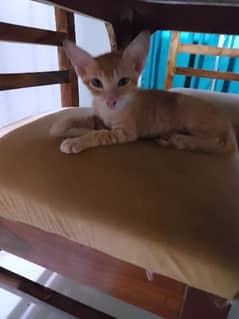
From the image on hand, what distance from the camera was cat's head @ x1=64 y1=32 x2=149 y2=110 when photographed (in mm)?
584

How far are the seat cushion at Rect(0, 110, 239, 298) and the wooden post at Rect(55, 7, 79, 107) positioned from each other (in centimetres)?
52

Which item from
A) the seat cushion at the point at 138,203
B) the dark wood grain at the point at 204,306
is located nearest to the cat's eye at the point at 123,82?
the seat cushion at the point at 138,203

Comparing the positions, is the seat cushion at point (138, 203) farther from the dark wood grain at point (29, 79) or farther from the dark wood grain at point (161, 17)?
the dark wood grain at point (161, 17)

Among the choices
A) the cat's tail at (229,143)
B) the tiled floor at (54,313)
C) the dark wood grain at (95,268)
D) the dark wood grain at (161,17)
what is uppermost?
the dark wood grain at (161,17)

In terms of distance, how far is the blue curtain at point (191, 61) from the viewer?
1.65 meters

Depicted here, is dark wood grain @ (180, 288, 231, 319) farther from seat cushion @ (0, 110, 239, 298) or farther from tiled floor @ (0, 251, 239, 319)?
tiled floor @ (0, 251, 239, 319)

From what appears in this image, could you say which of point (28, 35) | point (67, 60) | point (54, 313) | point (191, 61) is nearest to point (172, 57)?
point (191, 61)

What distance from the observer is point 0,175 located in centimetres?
48

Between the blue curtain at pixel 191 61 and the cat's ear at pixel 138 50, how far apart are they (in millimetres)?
1036

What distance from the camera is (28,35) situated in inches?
29.2

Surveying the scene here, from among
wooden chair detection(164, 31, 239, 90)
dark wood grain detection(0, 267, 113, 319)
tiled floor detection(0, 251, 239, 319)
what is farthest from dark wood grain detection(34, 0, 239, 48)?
tiled floor detection(0, 251, 239, 319)

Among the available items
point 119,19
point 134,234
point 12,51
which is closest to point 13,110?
point 12,51

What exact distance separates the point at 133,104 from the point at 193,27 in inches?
18.0

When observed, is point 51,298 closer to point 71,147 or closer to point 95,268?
point 95,268
